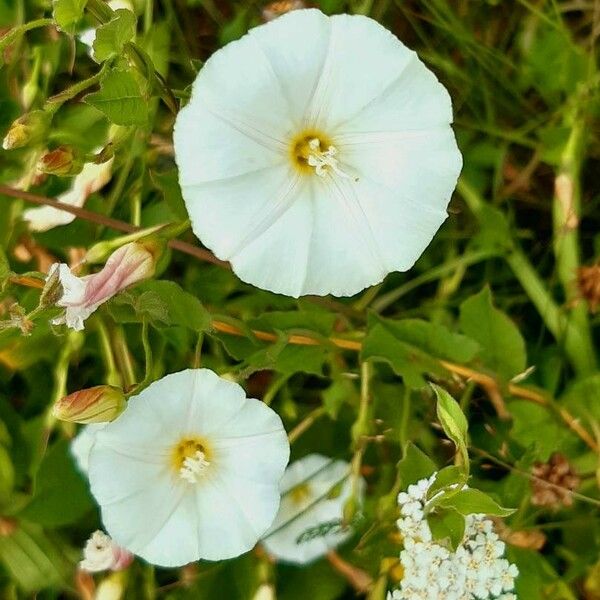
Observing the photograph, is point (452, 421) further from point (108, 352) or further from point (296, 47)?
point (108, 352)

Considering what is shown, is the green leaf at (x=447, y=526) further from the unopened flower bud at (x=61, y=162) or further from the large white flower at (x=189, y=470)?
the unopened flower bud at (x=61, y=162)

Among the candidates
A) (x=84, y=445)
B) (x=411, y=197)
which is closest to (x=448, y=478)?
(x=411, y=197)

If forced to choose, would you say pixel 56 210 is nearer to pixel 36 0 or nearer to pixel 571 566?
Answer: pixel 36 0

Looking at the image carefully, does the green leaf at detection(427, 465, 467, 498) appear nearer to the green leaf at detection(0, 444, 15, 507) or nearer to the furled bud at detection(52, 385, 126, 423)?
the furled bud at detection(52, 385, 126, 423)

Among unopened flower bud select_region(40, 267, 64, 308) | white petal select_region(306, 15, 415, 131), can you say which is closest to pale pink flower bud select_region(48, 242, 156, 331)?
unopened flower bud select_region(40, 267, 64, 308)

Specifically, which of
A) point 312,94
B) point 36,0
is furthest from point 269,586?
point 36,0

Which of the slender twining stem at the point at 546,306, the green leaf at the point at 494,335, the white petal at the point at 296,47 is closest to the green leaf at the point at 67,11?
the white petal at the point at 296,47
